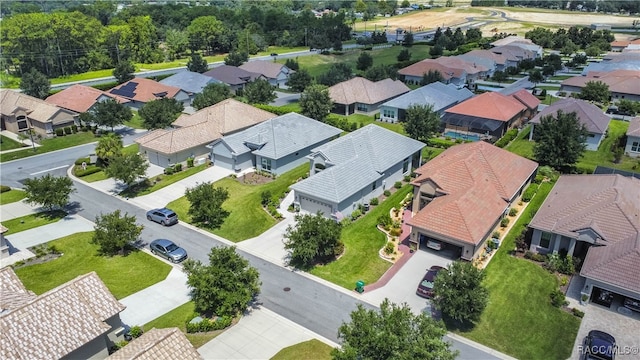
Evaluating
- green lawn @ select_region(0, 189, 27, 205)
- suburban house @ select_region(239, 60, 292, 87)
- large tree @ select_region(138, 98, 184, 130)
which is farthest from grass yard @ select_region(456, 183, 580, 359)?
suburban house @ select_region(239, 60, 292, 87)

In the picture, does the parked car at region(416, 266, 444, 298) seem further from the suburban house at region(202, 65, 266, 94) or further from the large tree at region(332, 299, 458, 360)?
the suburban house at region(202, 65, 266, 94)

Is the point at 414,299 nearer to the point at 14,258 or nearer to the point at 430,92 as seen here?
the point at 14,258

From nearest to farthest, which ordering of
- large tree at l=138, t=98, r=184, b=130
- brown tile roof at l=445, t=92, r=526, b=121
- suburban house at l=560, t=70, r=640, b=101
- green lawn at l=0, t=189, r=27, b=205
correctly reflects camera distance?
1. green lawn at l=0, t=189, r=27, b=205
2. large tree at l=138, t=98, r=184, b=130
3. brown tile roof at l=445, t=92, r=526, b=121
4. suburban house at l=560, t=70, r=640, b=101

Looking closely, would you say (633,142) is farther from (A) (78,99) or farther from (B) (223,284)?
(A) (78,99)

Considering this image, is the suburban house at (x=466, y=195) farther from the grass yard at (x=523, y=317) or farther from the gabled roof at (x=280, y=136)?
the gabled roof at (x=280, y=136)

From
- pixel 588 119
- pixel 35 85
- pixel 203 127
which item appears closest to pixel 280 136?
pixel 203 127

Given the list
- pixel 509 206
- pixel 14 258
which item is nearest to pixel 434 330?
pixel 509 206
